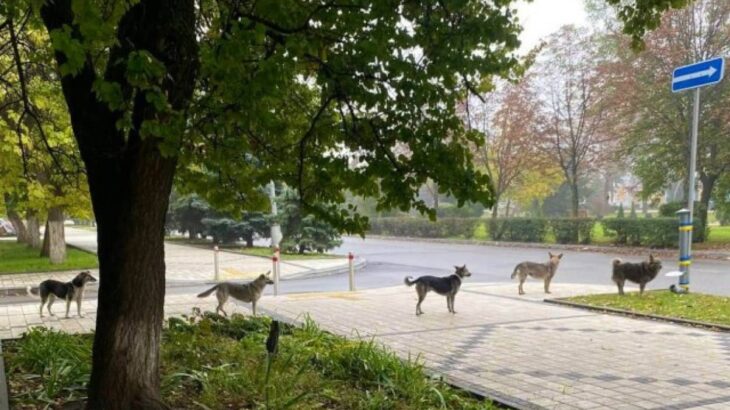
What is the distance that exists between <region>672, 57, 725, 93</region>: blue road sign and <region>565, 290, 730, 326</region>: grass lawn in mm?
4109

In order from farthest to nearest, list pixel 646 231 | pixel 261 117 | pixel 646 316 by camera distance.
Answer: pixel 646 231, pixel 646 316, pixel 261 117

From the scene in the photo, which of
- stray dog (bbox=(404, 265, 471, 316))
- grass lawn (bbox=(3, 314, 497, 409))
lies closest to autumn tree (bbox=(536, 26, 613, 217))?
stray dog (bbox=(404, 265, 471, 316))

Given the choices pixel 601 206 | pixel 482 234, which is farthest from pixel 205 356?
pixel 601 206

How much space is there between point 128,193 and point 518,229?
31093mm

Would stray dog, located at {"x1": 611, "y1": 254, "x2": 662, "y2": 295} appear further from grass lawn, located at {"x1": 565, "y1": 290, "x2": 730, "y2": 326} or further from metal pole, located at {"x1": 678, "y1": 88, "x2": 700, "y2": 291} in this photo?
metal pole, located at {"x1": 678, "y1": 88, "x2": 700, "y2": 291}

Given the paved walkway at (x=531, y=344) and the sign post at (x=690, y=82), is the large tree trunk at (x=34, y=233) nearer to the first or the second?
the paved walkway at (x=531, y=344)

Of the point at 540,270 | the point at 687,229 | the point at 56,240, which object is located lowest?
the point at 540,270

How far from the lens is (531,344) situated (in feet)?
27.5

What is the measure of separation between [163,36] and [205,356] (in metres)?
3.44

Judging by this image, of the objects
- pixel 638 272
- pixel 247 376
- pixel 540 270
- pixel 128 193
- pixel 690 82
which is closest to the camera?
pixel 128 193

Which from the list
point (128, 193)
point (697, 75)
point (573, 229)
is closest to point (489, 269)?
point (697, 75)

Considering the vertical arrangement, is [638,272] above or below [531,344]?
above

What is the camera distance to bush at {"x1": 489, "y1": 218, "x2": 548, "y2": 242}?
32344mm

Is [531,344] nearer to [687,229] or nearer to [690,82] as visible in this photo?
[687,229]
